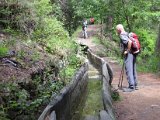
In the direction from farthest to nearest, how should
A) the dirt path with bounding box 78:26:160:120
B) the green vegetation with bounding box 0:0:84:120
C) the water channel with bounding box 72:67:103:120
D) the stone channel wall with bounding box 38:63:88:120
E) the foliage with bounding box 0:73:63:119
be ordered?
the water channel with bounding box 72:67:103:120, the dirt path with bounding box 78:26:160:120, the green vegetation with bounding box 0:0:84:120, the foliage with bounding box 0:73:63:119, the stone channel wall with bounding box 38:63:88:120

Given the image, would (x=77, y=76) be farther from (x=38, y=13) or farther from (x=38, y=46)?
(x=38, y=13)

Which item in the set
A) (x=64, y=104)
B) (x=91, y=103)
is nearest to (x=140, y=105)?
(x=91, y=103)

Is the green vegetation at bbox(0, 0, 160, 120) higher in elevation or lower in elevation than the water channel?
higher

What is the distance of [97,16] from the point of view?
2638 centimetres

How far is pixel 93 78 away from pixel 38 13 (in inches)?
129

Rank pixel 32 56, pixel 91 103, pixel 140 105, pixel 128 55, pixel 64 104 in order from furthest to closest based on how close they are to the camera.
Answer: pixel 128 55 → pixel 91 103 → pixel 32 56 → pixel 140 105 → pixel 64 104

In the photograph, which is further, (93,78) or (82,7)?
(82,7)

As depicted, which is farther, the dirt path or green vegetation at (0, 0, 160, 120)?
the dirt path

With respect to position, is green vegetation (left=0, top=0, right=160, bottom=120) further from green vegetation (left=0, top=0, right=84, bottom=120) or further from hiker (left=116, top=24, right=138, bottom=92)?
hiker (left=116, top=24, right=138, bottom=92)

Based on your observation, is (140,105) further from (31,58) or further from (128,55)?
(31,58)

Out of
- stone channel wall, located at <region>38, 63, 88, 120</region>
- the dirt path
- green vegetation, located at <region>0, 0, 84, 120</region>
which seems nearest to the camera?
stone channel wall, located at <region>38, 63, 88, 120</region>

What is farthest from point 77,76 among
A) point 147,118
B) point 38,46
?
point 147,118

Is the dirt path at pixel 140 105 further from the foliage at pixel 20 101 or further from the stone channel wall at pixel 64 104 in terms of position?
the foliage at pixel 20 101

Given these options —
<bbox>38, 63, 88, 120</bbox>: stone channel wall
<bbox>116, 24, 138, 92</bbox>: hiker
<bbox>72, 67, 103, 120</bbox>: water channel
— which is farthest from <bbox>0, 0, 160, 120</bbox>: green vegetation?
<bbox>116, 24, 138, 92</bbox>: hiker
